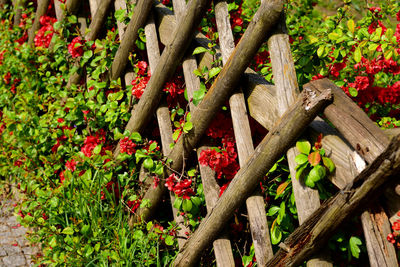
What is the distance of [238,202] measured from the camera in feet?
6.75

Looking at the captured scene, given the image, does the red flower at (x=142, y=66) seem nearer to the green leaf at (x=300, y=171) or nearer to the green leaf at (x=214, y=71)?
the green leaf at (x=214, y=71)

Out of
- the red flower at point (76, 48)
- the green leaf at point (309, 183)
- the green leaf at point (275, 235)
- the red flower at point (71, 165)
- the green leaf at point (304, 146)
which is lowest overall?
the red flower at point (71, 165)

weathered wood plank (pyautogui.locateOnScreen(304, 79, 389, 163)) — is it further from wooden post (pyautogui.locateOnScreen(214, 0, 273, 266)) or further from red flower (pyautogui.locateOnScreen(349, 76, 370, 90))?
red flower (pyautogui.locateOnScreen(349, 76, 370, 90))

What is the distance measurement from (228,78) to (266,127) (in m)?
0.29

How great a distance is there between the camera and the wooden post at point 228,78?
1.81 meters

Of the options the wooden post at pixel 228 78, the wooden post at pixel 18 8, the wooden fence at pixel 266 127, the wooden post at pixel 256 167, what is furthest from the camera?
the wooden post at pixel 18 8

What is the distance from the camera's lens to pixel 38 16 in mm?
3781

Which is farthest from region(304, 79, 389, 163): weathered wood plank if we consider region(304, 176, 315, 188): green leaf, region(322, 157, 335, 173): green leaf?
region(304, 176, 315, 188): green leaf

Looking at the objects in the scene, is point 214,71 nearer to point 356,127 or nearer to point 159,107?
point 159,107

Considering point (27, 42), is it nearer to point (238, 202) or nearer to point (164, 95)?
point (164, 95)

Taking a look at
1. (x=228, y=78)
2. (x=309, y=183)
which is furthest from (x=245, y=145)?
(x=309, y=183)

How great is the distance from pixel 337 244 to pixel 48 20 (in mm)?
2956

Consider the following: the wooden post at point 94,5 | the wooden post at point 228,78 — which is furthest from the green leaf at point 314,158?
the wooden post at point 94,5

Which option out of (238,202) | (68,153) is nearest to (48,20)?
(68,153)
